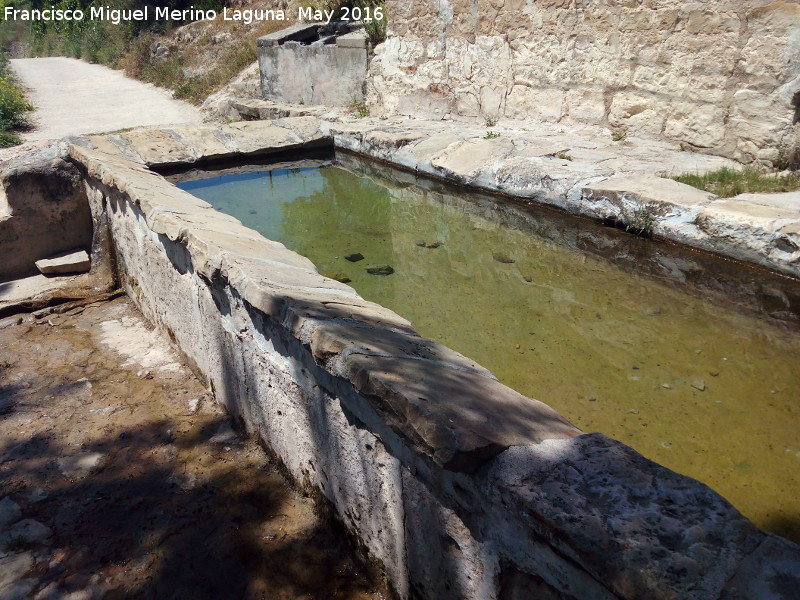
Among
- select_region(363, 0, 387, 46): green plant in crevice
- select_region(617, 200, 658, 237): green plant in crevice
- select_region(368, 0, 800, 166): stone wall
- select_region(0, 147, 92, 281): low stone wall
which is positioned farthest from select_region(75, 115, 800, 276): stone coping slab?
select_region(363, 0, 387, 46): green plant in crevice

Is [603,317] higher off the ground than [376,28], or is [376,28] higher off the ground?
[376,28]

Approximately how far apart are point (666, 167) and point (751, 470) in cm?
262

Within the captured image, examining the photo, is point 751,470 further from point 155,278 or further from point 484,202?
point 484,202

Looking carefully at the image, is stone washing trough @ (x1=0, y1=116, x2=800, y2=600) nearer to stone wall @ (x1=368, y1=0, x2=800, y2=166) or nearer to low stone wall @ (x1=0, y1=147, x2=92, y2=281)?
low stone wall @ (x1=0, y1=147, x2=92, y2=281)

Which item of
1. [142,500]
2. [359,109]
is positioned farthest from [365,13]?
[142,500]

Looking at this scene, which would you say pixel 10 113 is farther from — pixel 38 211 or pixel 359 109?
pixel 38 211

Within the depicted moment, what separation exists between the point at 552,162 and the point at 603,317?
1736 mm

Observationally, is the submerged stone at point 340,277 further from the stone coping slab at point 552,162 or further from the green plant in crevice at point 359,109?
the green plant in crevice at point 359,109

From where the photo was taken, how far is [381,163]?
5.64 m

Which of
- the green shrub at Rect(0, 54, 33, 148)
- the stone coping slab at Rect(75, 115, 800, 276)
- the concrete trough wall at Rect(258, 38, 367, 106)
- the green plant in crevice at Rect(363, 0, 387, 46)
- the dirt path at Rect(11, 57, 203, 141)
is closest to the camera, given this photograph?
the stone coping slab at Rect(75, 115, 800, 276)

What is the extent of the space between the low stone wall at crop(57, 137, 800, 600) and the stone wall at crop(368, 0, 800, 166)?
3.41m

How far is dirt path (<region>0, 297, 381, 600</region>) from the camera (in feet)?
5.19

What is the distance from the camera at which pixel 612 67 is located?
503 cm

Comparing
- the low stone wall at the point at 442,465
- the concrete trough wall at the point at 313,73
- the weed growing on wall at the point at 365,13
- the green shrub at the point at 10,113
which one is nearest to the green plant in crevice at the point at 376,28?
the weed growing on wall at the point at 365,13
